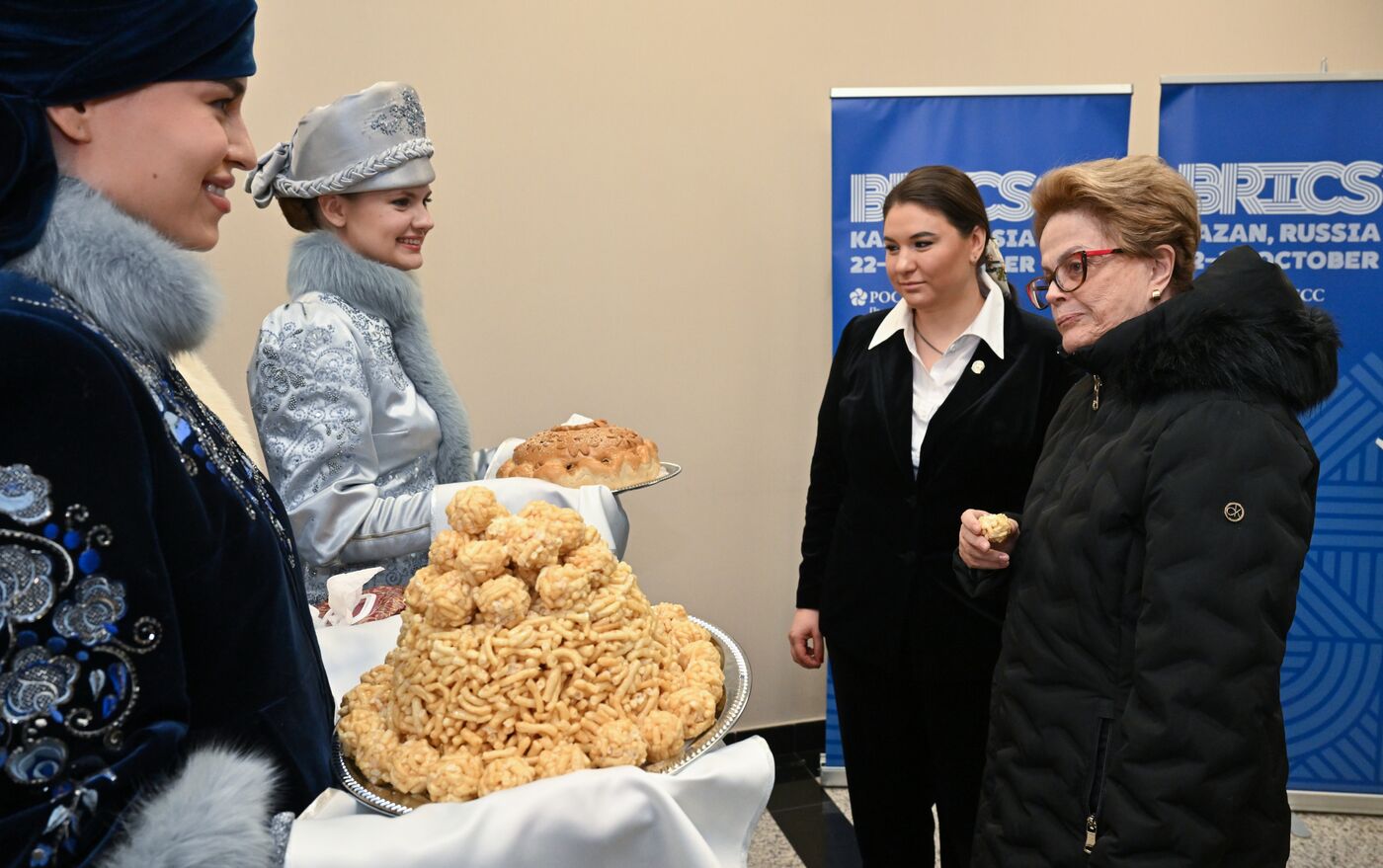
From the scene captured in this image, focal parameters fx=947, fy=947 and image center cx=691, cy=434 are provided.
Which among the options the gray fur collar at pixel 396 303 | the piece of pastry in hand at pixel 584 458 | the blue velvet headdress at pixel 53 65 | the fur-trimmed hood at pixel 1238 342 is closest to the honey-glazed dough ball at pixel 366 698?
the blue velvet headdress at pixel 53 65

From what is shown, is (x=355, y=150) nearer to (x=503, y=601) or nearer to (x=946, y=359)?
(x=503, y=601)

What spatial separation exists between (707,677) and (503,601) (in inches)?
10.5

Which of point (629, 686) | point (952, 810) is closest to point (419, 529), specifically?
point (629, 686)

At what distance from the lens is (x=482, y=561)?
1033mm

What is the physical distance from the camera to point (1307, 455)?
141cm

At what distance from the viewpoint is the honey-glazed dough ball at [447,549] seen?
1086 mm

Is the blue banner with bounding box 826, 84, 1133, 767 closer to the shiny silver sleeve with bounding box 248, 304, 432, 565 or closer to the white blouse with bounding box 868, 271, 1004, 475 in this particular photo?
the white blouse with bounding box 868, 271, 1004, 475

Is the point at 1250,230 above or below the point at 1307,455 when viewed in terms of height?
above

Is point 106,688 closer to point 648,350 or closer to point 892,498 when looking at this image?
point 892,498

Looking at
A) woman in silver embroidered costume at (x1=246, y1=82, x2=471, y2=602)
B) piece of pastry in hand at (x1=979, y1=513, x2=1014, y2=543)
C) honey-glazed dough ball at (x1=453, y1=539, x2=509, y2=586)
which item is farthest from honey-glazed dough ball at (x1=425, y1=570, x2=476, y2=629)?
piece of pastry in hand at (x1=979, y1=513, x2=1014, y2=543)

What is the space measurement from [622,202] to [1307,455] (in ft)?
8.02

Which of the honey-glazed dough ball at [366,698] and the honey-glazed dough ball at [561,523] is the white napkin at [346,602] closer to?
the honey-glazed dough ball at [366,698]

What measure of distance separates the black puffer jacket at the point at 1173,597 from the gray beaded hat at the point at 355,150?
133cm

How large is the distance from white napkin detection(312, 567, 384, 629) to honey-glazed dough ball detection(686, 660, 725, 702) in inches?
24.2
